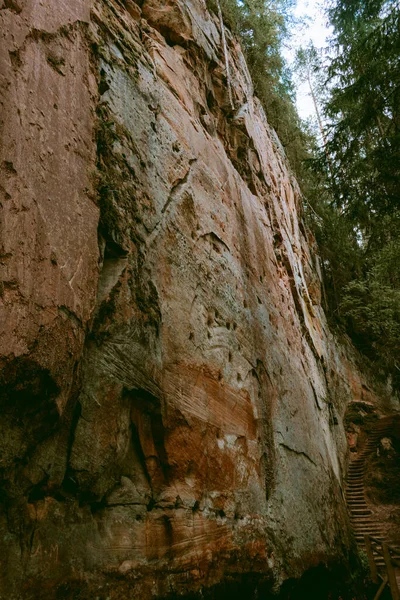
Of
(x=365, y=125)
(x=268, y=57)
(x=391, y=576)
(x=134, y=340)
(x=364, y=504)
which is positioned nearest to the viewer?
(x=134, y=340)

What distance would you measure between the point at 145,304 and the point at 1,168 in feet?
7.56

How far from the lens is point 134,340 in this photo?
5.11 meters

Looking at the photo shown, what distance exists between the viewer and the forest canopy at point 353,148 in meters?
10.0

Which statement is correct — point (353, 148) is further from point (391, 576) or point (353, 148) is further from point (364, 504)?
point (364, 504)

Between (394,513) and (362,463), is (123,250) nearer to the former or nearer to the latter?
(394,513)

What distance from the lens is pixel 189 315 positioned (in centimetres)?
652

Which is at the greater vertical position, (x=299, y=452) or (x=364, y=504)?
(x=299, y=452)

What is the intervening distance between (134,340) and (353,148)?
8106 millimetres

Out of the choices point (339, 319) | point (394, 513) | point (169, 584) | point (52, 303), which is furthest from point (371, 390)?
point (52, 303)

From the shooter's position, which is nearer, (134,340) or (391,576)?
(134,340)

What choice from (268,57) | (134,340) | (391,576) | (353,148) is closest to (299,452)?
(391,576)

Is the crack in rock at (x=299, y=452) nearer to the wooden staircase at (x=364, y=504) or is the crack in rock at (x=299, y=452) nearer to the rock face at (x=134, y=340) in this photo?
the rock face at (x=134, y=340)

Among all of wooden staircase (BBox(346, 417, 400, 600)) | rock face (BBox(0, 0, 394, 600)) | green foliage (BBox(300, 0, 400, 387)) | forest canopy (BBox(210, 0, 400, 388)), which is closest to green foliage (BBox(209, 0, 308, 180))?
forest canopy (BBox(210, 0, 400, 388))

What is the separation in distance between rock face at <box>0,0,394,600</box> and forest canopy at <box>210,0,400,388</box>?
301 cm
